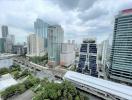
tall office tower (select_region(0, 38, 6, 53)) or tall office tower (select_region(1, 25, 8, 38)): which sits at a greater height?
tall office tower (select_region(1, 25, 8, 38))

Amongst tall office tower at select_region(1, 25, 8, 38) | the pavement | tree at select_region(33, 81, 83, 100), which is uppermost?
tall office tower at select_region(1, 25, 8, 38)

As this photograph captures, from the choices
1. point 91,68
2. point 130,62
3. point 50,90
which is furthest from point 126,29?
point 50,90

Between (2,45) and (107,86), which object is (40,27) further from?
(107,86)

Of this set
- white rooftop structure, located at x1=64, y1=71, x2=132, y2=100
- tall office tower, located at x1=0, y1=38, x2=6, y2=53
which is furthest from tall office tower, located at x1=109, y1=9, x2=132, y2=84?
tall office tower, located at x1=0, y1=38, x2=6, y2=53

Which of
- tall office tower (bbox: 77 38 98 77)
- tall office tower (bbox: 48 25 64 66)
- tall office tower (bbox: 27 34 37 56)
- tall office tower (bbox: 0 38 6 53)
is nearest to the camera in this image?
tall office tower (bbox: 77 38 98 77)

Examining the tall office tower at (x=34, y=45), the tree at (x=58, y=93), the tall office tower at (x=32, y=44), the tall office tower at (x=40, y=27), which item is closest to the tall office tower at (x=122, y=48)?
the tree at (x=58, y=93)

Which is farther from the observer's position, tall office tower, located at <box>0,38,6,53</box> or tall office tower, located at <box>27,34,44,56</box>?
tall office tower, located at <box>0,38,6,53</box>

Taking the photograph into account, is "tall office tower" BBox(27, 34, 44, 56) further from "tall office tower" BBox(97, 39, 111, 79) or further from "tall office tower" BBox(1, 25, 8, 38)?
"tall office tower" BBox(1, 25, 8, 38)
